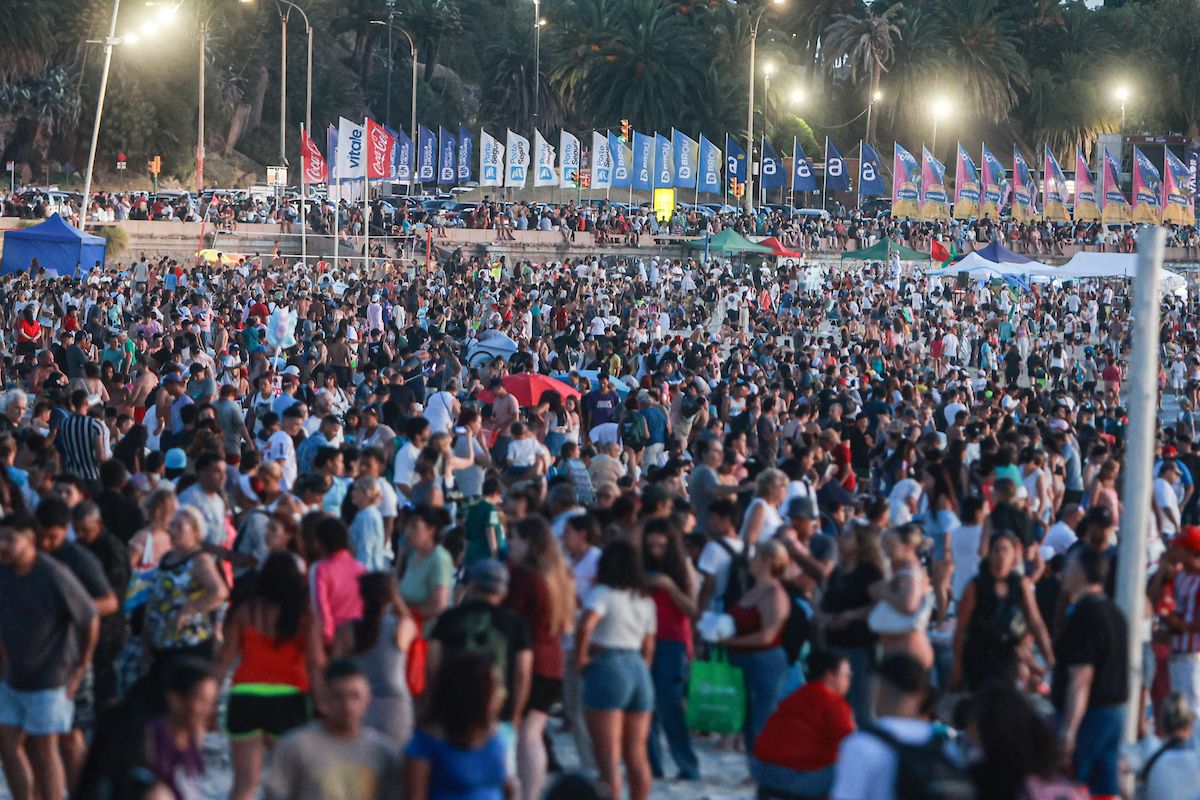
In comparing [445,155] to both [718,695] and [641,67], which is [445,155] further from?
[718,695]

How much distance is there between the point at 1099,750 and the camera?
6715 millimetres

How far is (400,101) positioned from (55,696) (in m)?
85.1

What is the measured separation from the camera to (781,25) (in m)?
85.9

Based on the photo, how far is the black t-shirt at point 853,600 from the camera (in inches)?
299

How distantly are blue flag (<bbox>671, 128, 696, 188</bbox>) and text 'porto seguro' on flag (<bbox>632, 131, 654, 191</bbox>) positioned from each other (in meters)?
0.77

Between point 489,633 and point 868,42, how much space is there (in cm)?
7908

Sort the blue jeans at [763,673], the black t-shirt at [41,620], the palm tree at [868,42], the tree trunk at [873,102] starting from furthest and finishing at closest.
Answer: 1. the tree trunk at [873,102]
2. the palm tree at [868,42]
3. the blue jeans at [763,673]
4. the black t-shirt at [41,620]

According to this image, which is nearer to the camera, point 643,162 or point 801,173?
point 643,162

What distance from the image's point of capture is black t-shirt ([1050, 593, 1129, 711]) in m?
6.54

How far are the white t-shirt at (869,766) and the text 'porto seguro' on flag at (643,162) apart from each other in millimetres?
48355

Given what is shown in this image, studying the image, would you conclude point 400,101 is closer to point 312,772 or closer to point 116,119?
point 116,119

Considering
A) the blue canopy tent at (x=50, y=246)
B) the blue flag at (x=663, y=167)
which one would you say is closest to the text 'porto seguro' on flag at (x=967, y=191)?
the blue flag at (x=663, y=167)

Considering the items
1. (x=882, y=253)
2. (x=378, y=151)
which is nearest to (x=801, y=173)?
(x=882, y=253)

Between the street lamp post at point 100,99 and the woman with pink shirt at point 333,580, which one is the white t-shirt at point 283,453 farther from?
the street lamp post at point 100,99
